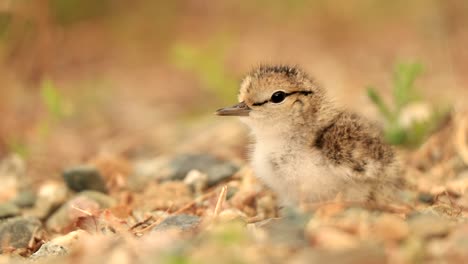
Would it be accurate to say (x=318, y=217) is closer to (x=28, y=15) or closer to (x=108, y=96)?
(x=28, y=15)

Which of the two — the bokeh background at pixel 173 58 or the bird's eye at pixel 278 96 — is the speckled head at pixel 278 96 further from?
the bokeh background at pixel 173 58

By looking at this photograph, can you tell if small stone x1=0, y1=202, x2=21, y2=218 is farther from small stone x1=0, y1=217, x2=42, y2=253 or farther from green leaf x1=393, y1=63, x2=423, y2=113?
green leaf x1=393, y1=63, x2=423, y2=113

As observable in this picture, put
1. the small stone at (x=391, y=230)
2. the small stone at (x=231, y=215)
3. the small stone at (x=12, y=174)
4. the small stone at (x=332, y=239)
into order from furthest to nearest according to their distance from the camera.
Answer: the small stone at (x=12, y=174), the small stone at (x=231, y=215), the small stone at (x=391, y=230), the small stone at (x=332, y=239)

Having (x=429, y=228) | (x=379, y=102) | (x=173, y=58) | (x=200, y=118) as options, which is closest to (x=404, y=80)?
(x=379, y=102)

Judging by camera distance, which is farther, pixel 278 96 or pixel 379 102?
pixel 379 102

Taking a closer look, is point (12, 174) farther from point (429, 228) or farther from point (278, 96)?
point (429, 228)

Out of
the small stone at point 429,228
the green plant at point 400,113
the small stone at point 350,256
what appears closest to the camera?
the small stone at point 350,256

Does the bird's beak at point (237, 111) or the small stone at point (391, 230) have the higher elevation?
the bird's beak at point (237, 111)

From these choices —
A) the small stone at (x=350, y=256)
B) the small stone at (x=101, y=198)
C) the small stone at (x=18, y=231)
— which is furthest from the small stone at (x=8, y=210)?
the small stone at (x=350, y=256)
